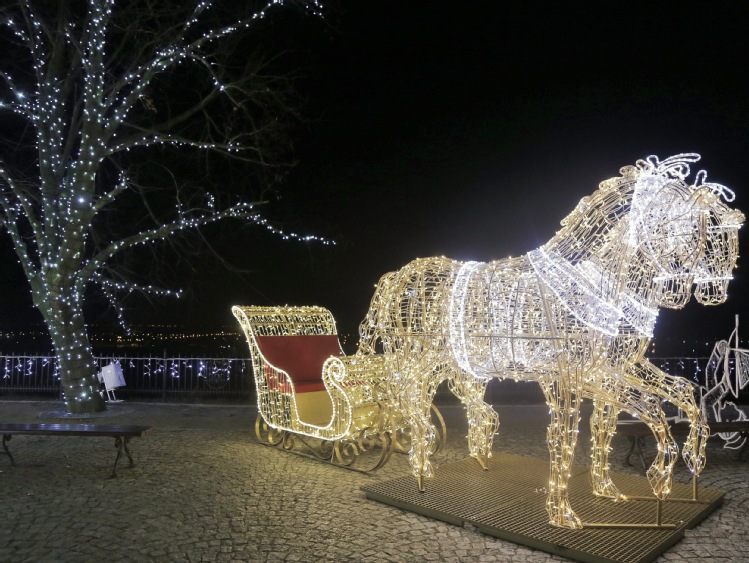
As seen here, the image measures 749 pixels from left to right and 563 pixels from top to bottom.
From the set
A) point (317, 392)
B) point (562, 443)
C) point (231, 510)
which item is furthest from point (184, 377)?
point (562, 443)

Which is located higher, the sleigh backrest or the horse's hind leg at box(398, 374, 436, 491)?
the sleigh backrest

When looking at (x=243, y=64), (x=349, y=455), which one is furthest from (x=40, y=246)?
(x=349, y=455)

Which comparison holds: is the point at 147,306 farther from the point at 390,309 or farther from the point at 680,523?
the point at 680,523

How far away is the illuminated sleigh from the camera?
6051 mm

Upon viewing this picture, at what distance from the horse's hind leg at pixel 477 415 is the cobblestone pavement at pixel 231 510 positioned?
0.74 m

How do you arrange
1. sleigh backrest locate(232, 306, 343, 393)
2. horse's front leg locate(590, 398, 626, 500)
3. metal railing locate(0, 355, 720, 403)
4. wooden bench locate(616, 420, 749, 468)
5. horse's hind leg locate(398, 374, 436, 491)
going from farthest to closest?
metal railing locate(0, 355, 720, 403)
sleigh backrest locate(232, 306, 343, 393)
wooden bench locate(616, 420, 749, 468)
horse's hind leg locate(398, 374, 436, 491)
horse's front leg locate(590, 398, 626, 500)

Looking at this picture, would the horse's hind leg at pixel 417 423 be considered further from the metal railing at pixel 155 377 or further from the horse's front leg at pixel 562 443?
the metal railing at pixel 155 377

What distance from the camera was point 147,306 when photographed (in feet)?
58.6

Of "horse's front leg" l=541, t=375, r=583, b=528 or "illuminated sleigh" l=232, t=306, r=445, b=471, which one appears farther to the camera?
"illuminated sleigh" l=232, t=306, r=445, b=471

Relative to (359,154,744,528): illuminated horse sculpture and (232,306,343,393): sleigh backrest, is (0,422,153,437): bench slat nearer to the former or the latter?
(232,306,343,393): sleigh backrest

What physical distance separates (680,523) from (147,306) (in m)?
16.2

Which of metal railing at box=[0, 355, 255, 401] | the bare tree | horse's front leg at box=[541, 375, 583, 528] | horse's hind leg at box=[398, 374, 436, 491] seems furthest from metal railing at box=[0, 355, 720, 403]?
horse's front leg at box=[541, 375, 583, 528]

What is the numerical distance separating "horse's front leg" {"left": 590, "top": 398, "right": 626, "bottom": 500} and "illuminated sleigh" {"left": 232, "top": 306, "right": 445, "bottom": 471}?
5.58ft

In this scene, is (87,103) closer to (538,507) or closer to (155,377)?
(155,377)
